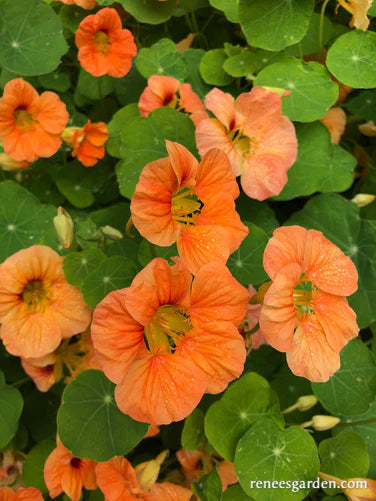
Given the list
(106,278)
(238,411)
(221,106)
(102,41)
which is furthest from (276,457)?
(102,41)

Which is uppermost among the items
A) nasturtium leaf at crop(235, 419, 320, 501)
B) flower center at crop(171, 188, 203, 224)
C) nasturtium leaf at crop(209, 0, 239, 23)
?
nasturtium leaf at crop(209, 0, 239, 23)

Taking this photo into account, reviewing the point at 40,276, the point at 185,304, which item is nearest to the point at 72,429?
the point at 40,276

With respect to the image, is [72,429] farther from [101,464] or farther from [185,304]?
[185,304]

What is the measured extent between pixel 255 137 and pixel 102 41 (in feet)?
1.55

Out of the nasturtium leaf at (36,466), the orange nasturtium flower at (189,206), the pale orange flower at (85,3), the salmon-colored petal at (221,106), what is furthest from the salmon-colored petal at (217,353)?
the pale orange flower at (85,3)

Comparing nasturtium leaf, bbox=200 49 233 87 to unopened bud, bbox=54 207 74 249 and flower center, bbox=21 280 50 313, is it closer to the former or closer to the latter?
unopened bud, bbox=54 207 74 249

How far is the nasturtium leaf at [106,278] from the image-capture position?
1010mm

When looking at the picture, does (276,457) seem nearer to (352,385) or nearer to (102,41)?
(352,385)

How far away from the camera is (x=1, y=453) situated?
4.15ft

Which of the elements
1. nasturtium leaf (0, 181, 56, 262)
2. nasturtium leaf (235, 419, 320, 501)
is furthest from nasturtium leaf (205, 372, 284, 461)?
nasturtium leaf (0, 181, 56, 262)

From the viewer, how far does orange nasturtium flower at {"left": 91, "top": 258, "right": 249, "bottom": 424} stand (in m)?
0.79

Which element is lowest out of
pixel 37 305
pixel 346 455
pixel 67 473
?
pixel 67 473

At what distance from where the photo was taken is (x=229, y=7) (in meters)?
1.28

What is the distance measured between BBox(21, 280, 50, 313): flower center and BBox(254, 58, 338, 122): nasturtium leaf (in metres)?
0.68
